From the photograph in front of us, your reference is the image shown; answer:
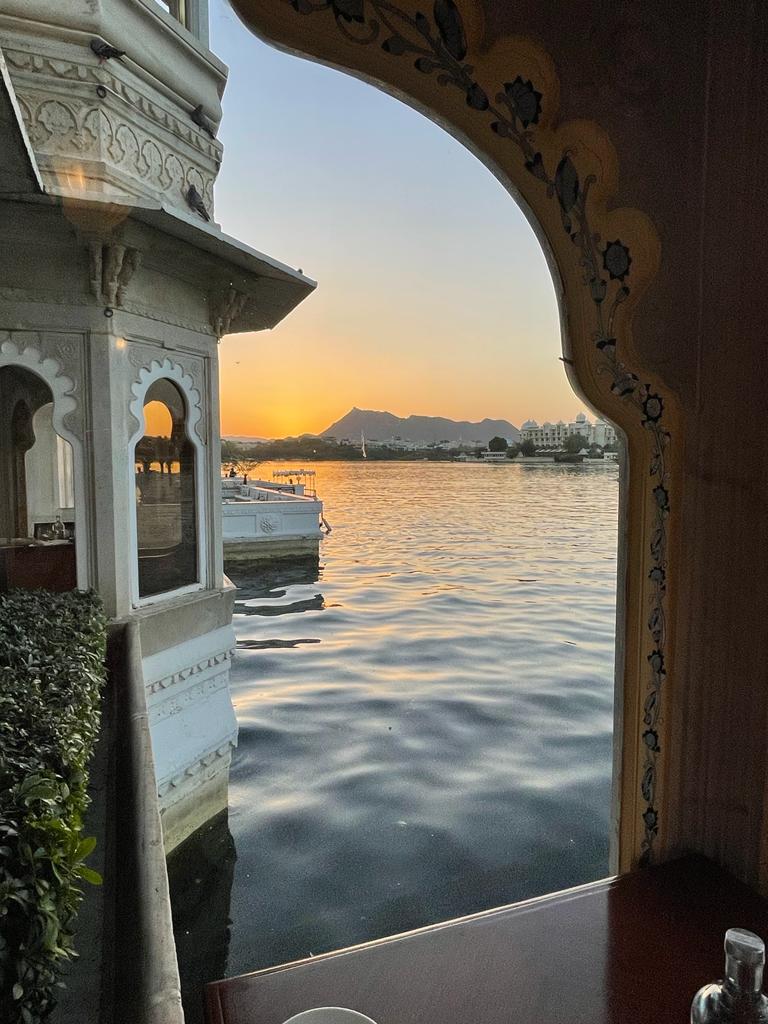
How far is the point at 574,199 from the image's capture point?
4.65ft

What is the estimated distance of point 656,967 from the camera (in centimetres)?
129

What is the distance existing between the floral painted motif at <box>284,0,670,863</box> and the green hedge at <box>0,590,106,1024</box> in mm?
1299

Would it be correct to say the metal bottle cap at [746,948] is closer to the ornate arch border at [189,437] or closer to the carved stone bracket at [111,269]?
the ornate arch border at [189,437]

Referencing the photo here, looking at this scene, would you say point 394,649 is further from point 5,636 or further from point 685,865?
point 685,865

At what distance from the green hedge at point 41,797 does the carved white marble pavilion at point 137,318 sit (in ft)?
3.70

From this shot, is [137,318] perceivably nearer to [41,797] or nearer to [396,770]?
[41,797]

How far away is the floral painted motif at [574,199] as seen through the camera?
121cm

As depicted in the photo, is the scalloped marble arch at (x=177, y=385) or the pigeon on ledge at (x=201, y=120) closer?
the scalloped marble arch at (x=177, y=385)

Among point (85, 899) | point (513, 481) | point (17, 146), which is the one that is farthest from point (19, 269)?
point (513, 481)

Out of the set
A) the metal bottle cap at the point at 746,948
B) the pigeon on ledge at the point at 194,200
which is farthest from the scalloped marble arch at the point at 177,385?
the metal bottle cap at the point at 746,948

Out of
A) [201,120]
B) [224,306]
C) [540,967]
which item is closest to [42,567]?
[224,306]

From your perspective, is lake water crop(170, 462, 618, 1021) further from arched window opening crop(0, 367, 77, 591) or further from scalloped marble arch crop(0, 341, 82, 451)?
scalloped marble arch crop(0, 341, 82, 451)

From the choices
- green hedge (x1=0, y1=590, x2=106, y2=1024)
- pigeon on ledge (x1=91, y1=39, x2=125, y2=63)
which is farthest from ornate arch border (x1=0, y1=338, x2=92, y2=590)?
pigeon on ledge (x1=91, y1=39, x2=125, y2=63)

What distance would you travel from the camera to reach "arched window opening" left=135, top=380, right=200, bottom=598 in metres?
4.43
